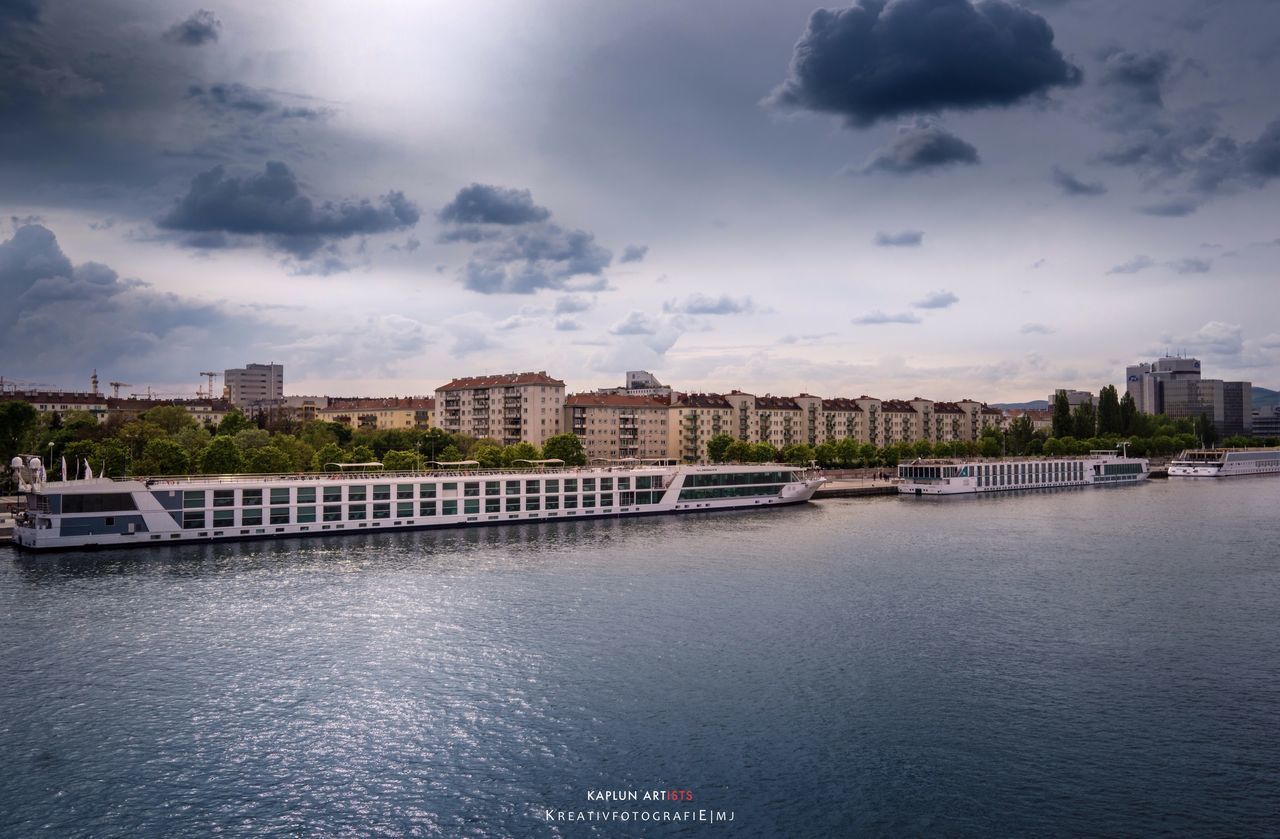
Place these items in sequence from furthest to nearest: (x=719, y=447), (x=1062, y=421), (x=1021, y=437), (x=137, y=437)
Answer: (x=1062, y=421) → (x=1021, y=437) → (x=719, y=447) → (x=137, y=437)

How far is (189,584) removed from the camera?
45094mm

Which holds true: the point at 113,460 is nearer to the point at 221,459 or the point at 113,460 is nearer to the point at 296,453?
the point at 221,459

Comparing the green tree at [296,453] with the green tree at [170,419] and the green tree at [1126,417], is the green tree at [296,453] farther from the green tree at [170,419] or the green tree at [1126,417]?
the green tree at [1126,417]

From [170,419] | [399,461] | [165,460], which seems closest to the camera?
[165,460]

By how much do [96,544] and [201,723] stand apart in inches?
1464

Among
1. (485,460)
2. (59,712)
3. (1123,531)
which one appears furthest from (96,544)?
(1123,531)

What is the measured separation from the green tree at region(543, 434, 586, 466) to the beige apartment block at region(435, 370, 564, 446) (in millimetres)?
26777

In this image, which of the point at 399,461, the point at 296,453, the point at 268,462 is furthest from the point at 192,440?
the point at 399,461

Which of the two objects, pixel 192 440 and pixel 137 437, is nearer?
pixel 137 437

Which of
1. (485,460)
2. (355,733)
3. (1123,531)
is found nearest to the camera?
(355,733)

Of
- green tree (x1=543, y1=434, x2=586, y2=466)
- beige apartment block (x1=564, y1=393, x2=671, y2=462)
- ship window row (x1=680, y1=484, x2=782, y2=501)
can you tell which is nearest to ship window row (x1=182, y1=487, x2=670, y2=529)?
ship window row (x1=680, y1=484, x2=782, y2=501)

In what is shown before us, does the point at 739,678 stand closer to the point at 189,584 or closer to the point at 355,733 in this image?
the point at 355,733

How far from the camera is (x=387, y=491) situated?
67688 mm

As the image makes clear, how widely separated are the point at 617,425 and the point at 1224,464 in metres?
104
